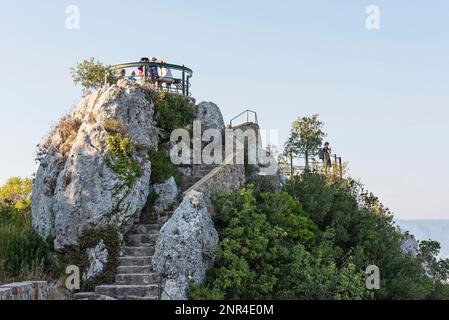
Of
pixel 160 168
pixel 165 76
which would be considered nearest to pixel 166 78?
pixel 165 76

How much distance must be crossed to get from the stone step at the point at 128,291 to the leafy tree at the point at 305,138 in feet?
53.2

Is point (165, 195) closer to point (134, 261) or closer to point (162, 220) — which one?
point (162, 220)

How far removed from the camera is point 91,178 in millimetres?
16031

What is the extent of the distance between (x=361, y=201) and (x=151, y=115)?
29.8ft

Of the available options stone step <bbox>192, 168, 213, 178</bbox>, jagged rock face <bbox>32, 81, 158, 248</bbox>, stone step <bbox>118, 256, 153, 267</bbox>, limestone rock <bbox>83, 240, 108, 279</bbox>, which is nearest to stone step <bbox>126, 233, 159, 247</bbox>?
jagged rock face <bbox>32, 81, 158, 248</bbox>

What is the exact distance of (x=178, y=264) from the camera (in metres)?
14.1

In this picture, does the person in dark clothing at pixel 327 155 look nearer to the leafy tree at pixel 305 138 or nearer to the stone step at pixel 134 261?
the leafy tree at pixel 305 138

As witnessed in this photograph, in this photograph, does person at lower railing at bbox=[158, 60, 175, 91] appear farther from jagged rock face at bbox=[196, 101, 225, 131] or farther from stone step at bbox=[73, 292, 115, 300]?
stone step at bbox=[73, 292, 115, 300]

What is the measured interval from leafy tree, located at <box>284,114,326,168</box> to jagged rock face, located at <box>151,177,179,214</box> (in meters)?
12.0

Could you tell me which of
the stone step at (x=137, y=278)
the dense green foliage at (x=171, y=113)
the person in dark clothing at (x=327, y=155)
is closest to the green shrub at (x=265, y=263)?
the stone step at (x=137, y=278)

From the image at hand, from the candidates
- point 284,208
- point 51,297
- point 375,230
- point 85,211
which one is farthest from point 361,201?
point 51,297

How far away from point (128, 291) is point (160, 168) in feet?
17.6

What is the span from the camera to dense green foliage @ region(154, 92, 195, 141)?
21.2 metres
